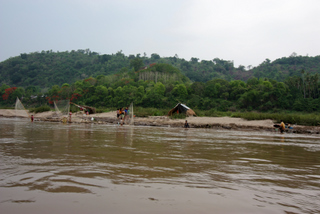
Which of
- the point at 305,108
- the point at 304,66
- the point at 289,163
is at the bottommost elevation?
the point at 289,163

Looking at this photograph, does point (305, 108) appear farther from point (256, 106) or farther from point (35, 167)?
point (35, 167)

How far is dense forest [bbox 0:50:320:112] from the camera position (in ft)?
123

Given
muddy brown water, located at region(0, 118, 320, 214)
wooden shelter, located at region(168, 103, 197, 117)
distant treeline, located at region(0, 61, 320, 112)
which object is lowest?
muddy brown water, located at region(0, 118, 320, 214)

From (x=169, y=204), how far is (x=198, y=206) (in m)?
0.34

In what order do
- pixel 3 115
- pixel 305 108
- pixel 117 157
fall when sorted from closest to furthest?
pixel 117 157, pixel 305 108, pixel 3 115

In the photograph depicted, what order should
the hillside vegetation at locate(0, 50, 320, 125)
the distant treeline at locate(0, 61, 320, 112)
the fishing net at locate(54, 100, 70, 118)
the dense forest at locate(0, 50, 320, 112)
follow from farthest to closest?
the dense forest at locate(0, 50, 320, 112)
the hillside vegetation at locate(0, 50, 320, 125)
the distant treeline at locate(0, 61, 320, 112)
the fishing net at locate(54, 100, 70, 118)

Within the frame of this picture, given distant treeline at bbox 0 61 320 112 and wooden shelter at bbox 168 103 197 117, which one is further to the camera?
distant treeline at bbox 0 61 320 112

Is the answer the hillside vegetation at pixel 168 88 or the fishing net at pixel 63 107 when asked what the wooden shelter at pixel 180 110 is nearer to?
the hillside vegetation at pixel 168 88

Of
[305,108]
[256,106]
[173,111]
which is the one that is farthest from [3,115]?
[305,108]

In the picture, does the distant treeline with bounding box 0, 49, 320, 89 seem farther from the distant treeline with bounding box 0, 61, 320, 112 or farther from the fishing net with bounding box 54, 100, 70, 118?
the fishing net with bounding box 54, 100, 70, 118

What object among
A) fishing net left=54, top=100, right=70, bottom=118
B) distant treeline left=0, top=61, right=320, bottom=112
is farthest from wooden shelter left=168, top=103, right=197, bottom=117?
fishing net left=54, top=100, right=70, bottom=118

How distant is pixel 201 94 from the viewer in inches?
1730

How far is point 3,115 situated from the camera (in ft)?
121

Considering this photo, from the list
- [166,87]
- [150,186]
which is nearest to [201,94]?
[166,87]
